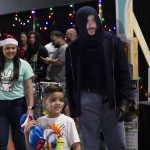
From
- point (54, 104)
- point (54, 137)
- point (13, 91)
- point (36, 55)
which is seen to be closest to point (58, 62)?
point (36, 55)

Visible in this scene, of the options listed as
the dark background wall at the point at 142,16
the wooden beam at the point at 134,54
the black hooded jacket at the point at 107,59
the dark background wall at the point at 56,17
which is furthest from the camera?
the dark background wall at the point at 56,17

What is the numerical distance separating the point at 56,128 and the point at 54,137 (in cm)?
7

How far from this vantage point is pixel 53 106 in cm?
284

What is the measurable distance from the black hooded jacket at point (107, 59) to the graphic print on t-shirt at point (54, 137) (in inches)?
20.7

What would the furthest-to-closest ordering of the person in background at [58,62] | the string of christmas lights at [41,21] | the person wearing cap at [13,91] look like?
the string of christmas lights at [41,21]
the person in background at [58,62]
the person wearing cap at [13,91]

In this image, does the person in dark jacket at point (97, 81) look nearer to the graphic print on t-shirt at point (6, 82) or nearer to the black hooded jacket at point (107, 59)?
the black hooded jacket at point (107, 59)

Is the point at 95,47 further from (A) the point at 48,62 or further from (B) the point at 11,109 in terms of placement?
(A) the point at 48,62

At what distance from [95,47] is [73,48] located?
8.3 inches

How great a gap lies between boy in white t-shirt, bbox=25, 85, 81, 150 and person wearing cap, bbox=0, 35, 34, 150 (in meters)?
1.05

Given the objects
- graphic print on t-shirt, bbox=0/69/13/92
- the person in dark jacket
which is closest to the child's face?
the person in dark jacket

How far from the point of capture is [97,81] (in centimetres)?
320

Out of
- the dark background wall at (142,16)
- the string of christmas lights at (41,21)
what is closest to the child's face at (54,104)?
the dark background wall at (142,16)

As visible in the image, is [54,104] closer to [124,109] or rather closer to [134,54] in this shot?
[124,109]

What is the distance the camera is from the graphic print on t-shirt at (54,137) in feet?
8.96
